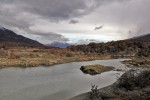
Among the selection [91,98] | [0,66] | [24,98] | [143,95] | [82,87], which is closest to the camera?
[143,95]

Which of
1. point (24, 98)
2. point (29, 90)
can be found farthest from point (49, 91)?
point (24, 98)

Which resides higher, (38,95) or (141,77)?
(141,77)

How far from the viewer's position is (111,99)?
114 ft

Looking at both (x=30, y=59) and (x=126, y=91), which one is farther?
(x=30, y=59)

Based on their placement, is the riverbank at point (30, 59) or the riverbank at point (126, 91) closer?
the riverbank at point (126, 91)

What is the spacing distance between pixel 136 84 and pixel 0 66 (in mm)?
71938

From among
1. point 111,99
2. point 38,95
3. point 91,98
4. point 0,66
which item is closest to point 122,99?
point 111,99

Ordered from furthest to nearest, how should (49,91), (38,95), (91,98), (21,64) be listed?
(21,64)
(49,91)
(38,95)
(91,98)

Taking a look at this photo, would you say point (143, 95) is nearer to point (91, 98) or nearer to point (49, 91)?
point (91, 98)

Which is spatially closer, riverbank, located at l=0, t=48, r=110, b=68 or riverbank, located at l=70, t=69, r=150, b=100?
riverbank, located at l=70, t=69, r=150, b=100

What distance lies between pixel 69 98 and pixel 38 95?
5.87 m

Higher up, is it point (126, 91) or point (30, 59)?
point (30, 59)

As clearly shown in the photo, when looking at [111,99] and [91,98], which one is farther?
[91,98]

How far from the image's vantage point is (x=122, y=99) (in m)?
33.3
